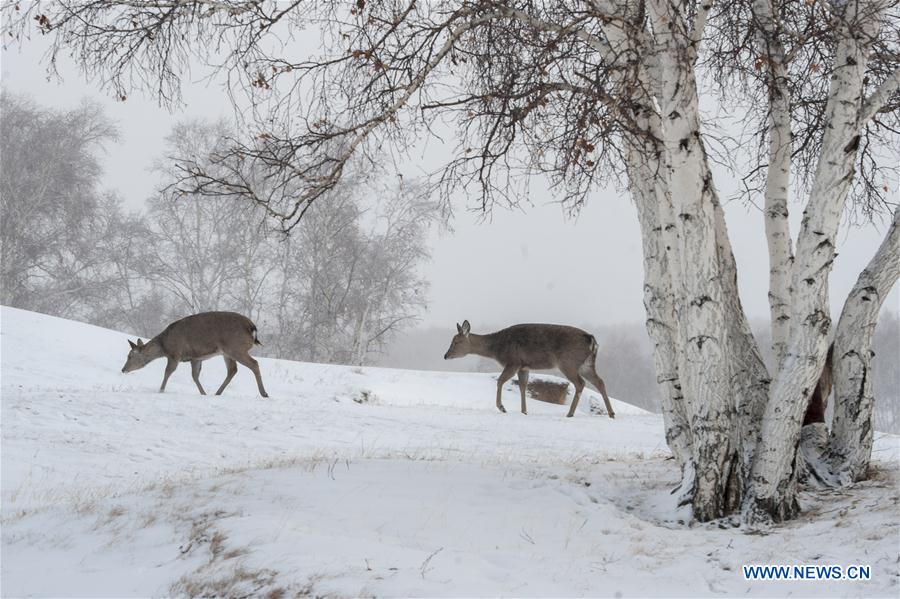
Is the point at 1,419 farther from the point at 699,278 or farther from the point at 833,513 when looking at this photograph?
the point at 833,513

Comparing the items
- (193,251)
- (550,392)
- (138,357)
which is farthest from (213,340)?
(193,251)

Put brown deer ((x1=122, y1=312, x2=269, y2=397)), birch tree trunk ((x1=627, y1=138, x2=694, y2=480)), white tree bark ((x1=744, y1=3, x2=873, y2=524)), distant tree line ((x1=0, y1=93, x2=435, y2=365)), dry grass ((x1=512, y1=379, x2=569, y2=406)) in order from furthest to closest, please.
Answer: distant tree line ((x1=0, y1=93, x2=435, y2=365))
dry grass ((x1=512, y1=379, x2=569, y2=406))
brown deer ((x1=122, y1=312, x2=269, y2=397))
birch tree trunk ((x1=627, y1=138, x2=694, y2=480))
white tree bark ((x1=744, y1=3, x2=873, y2=524))

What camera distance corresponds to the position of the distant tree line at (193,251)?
2708cm

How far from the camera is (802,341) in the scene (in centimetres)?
515

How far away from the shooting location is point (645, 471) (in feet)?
23.2

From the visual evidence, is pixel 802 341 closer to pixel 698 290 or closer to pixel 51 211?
pixel 698 290

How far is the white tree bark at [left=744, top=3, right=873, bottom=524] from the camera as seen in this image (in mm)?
5113

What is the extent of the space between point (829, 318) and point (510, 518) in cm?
266

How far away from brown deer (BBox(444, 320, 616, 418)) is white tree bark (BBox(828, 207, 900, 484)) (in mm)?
7956

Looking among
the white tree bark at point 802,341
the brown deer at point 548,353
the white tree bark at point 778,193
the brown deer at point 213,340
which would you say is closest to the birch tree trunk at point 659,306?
the white tree bark at point 802,341

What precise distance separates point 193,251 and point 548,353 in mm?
18696

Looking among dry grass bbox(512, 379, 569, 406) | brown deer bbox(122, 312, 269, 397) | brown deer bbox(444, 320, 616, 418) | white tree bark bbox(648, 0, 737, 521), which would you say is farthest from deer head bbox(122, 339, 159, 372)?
white tree bark bbox(648, 0, 737, 521)

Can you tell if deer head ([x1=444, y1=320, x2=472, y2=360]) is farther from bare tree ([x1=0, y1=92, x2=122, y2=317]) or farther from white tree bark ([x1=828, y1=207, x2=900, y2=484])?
bare tree ([x1=0, y1=92, x2=122, y2=317])

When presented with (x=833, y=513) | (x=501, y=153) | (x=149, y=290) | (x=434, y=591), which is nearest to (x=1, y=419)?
(x=501, y=153)
